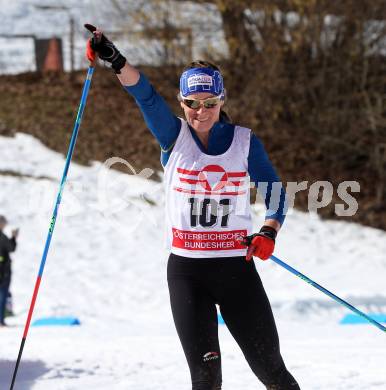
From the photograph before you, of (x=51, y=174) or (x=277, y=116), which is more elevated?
(x=277, y=116)

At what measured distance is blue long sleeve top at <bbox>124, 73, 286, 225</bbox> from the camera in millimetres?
3512

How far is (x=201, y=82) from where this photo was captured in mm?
3605

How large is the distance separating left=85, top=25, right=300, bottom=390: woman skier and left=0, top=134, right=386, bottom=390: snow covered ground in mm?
1783

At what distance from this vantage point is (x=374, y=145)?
49.1 feet

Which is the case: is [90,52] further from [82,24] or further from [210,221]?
[82,24]

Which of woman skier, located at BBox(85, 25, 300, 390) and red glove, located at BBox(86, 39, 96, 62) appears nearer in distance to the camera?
woman skier, located at BBox(85, 25, 300, 390)

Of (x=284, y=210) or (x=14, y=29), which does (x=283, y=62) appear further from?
(x=284, y=210)

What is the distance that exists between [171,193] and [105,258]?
27.1ft

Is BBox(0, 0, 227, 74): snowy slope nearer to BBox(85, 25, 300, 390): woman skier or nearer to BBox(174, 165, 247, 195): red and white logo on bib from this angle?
BBox(85, 25, 300, 390): woman skier

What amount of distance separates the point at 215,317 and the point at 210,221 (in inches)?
16.5

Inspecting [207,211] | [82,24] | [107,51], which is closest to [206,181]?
[207,211]

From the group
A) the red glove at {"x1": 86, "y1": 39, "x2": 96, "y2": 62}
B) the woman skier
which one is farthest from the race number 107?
the red glove at {"x1": 86, "y1": 39, "x2": 96, "y2": 62}

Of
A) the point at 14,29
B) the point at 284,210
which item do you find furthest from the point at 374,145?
the point at 284,210

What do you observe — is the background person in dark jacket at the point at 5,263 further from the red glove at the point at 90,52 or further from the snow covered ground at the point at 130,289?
the red glove at the point at 90,52
